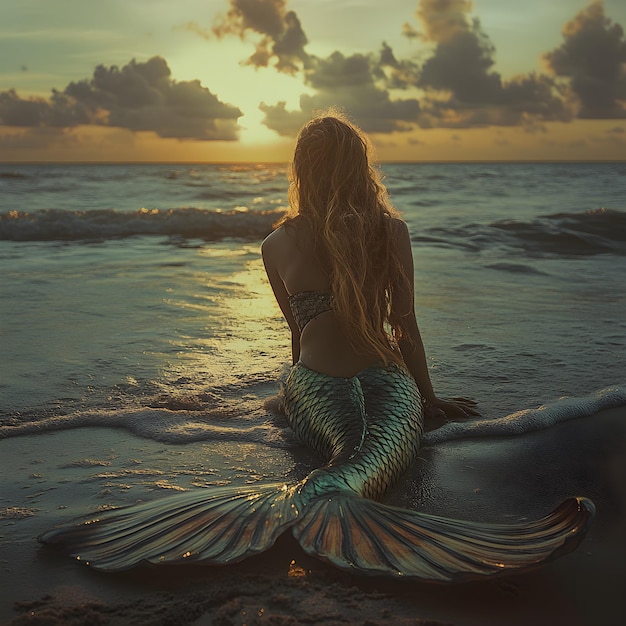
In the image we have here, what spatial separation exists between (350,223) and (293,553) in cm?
162

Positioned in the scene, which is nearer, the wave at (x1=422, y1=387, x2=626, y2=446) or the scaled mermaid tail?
the scaled mermaid tail

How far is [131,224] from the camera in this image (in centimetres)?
1714

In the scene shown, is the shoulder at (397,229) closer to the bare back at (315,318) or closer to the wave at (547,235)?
the bare back at (315,318)

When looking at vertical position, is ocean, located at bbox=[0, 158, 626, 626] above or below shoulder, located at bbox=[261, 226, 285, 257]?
below

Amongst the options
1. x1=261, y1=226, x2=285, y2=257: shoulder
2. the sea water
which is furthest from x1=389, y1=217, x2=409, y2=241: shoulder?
the sea water

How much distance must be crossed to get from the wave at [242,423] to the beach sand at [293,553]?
94 mm

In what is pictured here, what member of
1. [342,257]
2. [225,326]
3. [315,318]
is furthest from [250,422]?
[225,326]

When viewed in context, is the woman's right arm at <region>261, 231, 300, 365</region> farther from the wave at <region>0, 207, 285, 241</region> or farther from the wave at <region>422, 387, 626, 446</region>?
the wave at <region>0, 207, 285, 241</region>

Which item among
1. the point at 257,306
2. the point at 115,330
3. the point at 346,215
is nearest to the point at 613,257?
the point at 257,306

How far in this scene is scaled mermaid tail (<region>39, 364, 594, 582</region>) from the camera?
2387 mm

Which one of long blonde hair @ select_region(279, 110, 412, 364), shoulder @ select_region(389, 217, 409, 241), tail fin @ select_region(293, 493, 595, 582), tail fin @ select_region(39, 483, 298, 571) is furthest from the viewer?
shoulder @ select_region(389, 217, 409, 241)

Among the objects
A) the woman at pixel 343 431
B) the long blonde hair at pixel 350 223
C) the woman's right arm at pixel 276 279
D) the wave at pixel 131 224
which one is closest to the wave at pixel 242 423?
the woman at pixel 343 431

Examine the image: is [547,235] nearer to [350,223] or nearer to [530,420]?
[530,420]

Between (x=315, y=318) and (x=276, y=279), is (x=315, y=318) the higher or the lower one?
the lower one
